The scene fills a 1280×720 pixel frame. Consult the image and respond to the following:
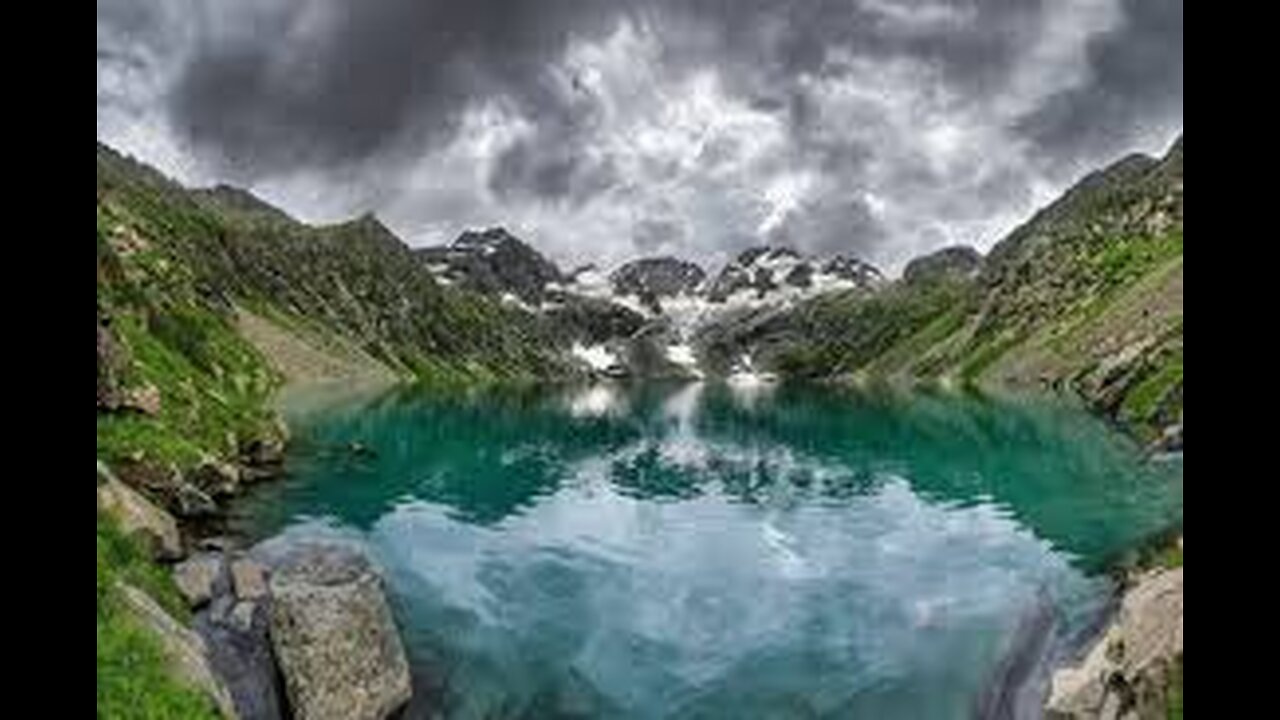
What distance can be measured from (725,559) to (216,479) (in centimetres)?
2250

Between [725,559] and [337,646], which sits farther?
[725,559]

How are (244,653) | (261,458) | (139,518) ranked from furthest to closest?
(261,458), (139,518), (244,653)

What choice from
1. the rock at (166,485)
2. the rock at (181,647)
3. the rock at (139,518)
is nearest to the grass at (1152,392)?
the rock at (166,485)

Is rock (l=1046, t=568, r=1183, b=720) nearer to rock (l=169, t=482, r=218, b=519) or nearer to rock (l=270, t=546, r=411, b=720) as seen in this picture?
rock (l=270, t=546, r=411, b=720)

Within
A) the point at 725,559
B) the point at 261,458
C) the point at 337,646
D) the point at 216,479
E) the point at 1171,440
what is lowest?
the point at 725,559

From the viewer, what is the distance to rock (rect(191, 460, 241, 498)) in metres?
56.2

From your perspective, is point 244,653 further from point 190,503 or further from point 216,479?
point 216,479

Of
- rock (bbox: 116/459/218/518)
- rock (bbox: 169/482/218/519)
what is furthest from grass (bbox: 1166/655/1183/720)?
rock (bbox: 169/482/218/519)

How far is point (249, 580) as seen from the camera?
3788 centimetres

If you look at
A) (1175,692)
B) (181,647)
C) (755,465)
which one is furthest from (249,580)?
(755,465)

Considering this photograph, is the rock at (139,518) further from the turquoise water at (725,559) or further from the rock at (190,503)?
the rock at (190,503)

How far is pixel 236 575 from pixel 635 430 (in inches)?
4575
